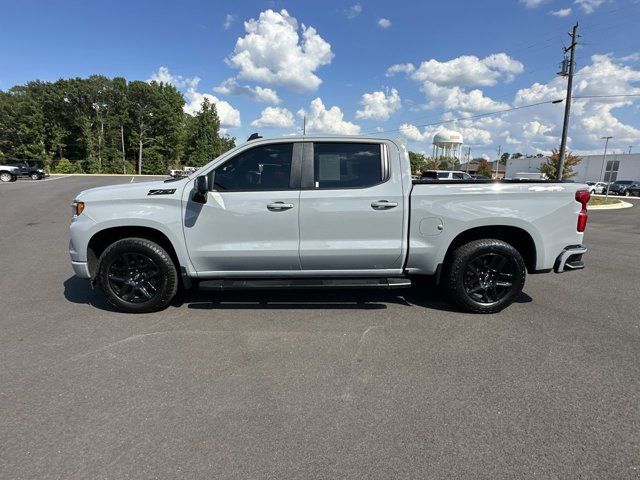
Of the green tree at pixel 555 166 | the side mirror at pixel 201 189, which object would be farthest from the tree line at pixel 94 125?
the side mirror at pixel 201 189

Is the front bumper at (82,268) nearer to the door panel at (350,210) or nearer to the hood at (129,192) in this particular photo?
the hood at (129,192)

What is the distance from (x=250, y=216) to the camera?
396cm

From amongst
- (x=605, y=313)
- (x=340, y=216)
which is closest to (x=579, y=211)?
(x=605, y=313)

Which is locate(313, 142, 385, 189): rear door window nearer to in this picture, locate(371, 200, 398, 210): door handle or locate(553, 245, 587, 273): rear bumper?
locate(371, 200, 398, 210): door handle

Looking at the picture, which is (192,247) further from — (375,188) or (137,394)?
(375,188)

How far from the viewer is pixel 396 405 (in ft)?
8.70

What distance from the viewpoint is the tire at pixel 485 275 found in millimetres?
4129

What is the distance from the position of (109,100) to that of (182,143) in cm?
1221

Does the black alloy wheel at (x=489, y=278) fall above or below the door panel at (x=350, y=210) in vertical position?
below

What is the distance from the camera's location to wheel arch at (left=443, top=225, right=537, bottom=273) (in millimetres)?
4242

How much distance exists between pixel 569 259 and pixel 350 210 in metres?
2.56

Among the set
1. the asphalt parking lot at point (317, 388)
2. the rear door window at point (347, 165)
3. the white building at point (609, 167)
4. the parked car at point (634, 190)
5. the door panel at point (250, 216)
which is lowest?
the asphalt parking lot at point (317, 388)

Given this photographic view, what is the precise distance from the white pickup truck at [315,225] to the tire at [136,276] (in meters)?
0.01

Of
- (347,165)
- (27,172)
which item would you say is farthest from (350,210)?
(27,172)
